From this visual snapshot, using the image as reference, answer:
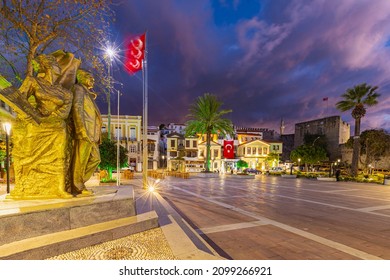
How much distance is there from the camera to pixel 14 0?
679 cm

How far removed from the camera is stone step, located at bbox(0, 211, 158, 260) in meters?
3.11

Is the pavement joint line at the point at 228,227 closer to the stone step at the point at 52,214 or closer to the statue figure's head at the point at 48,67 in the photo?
the stone step at the point at 52,214

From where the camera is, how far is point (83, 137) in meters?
4.97

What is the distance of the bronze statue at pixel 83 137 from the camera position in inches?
193

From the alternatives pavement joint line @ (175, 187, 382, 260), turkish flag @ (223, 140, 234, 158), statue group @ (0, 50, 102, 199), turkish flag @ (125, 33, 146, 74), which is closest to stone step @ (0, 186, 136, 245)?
statue group @ (0, 50, 102, 199)

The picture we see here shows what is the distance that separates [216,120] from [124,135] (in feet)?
74.3

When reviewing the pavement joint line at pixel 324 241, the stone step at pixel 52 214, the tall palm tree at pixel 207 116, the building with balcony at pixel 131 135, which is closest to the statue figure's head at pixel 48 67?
the stone step at pixel 52 214

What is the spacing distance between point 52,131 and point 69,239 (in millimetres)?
2390

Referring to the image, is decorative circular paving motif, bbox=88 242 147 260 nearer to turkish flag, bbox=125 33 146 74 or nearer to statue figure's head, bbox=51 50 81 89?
statue figure's head, bbox=51 50 81 89

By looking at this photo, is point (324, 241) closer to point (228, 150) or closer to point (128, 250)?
point (128, 250)
